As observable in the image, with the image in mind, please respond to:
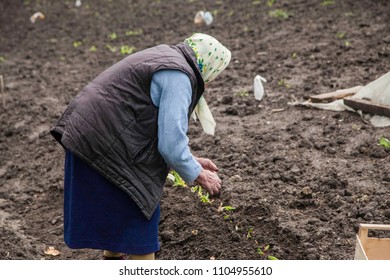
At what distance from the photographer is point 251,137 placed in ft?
18.1

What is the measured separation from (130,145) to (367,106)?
10.0ft

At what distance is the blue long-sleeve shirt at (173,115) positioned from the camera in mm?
2844

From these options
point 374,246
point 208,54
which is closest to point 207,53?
point 208,54

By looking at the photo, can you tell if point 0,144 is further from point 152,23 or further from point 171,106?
point 152,23

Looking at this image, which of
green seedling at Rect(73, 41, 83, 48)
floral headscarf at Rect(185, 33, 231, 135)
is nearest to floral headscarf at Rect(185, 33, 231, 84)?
floral headscarf at Rect(185, 33, 231, 135)

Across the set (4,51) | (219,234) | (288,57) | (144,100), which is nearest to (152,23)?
(4,51)

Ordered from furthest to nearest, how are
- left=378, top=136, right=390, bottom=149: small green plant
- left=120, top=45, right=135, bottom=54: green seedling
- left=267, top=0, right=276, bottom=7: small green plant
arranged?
left=267, top=0, right=276, bottom=7: small green plant → left=120, top=45, right=135, bottom=54: green seedling → left=378, top=136, right=390, bottom=149: small green plant

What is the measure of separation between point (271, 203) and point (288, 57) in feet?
12.6

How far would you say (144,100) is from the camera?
3.00 m

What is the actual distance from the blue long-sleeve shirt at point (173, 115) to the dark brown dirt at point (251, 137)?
3.65ft

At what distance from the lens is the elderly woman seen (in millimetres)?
2939

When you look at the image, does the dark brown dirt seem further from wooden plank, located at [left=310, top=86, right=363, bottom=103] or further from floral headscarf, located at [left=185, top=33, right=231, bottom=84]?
floral headscarf, located at [left=185, top=33, right=231, bottom=84]

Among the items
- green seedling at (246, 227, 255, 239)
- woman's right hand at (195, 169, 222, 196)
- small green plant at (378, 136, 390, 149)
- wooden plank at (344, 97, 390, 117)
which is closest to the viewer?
woman's right hand at (195, 169, 222, 196)

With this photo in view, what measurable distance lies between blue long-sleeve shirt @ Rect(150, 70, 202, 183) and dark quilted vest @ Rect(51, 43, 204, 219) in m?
0.08
